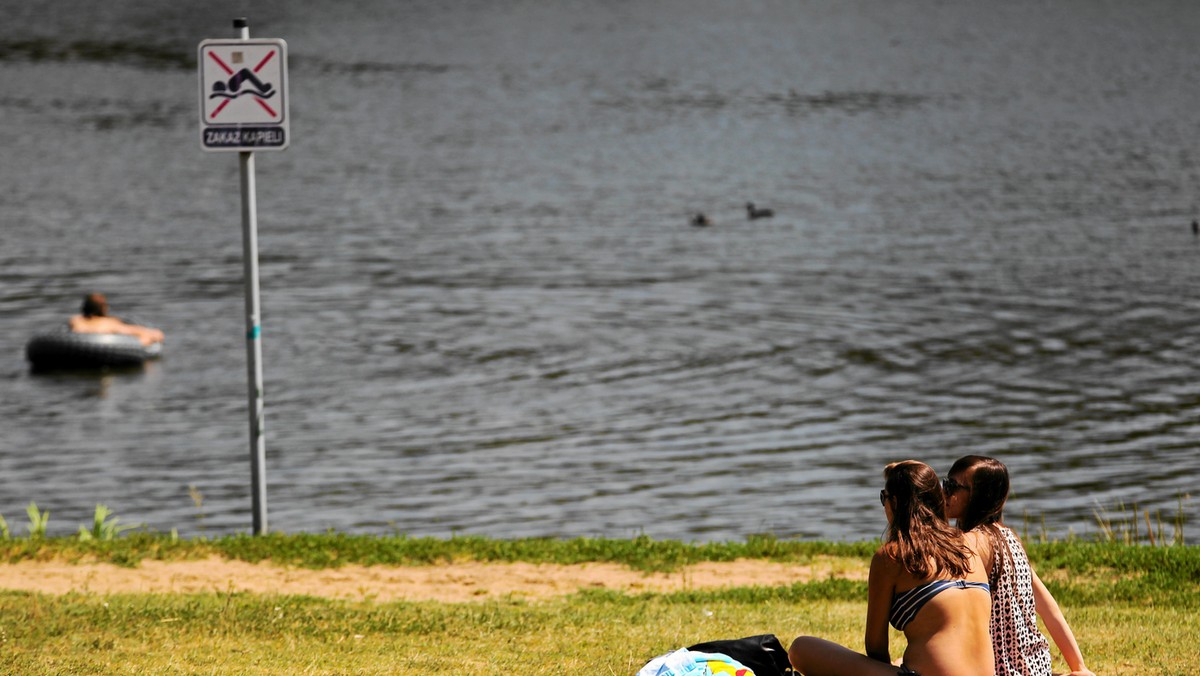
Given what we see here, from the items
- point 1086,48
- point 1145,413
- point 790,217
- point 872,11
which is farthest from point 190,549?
point 872,11

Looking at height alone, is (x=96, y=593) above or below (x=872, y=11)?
below

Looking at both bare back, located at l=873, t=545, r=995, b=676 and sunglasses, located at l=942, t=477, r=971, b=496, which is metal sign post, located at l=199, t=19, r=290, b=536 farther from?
bare back, located at l=873, t=545, r=995, b=676

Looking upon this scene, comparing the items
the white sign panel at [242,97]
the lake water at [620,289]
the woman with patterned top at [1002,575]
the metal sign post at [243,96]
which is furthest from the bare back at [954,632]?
the lake water at [620,289]

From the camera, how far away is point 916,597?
21.0 ft

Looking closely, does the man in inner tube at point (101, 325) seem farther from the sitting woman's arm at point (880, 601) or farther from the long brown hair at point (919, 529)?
the long brown hair at point (919, 529)

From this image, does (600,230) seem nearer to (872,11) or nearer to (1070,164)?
(1070,164)

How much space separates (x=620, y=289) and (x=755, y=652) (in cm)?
2310

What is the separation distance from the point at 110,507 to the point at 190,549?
4.87 meters

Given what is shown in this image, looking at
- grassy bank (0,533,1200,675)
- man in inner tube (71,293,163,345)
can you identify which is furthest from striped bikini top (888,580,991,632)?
man in inner tube (71,293,163,345)

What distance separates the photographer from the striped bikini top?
20.8 ft

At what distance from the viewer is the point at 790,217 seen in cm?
4034

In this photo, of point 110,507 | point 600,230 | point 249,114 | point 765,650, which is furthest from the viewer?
point 600,230

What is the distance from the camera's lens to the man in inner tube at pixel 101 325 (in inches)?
934

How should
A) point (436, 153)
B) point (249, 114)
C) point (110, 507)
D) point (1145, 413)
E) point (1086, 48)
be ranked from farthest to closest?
point (1086, 48), point (436, 153), point (1145, 413), point (110, 507), point (249, 114)
